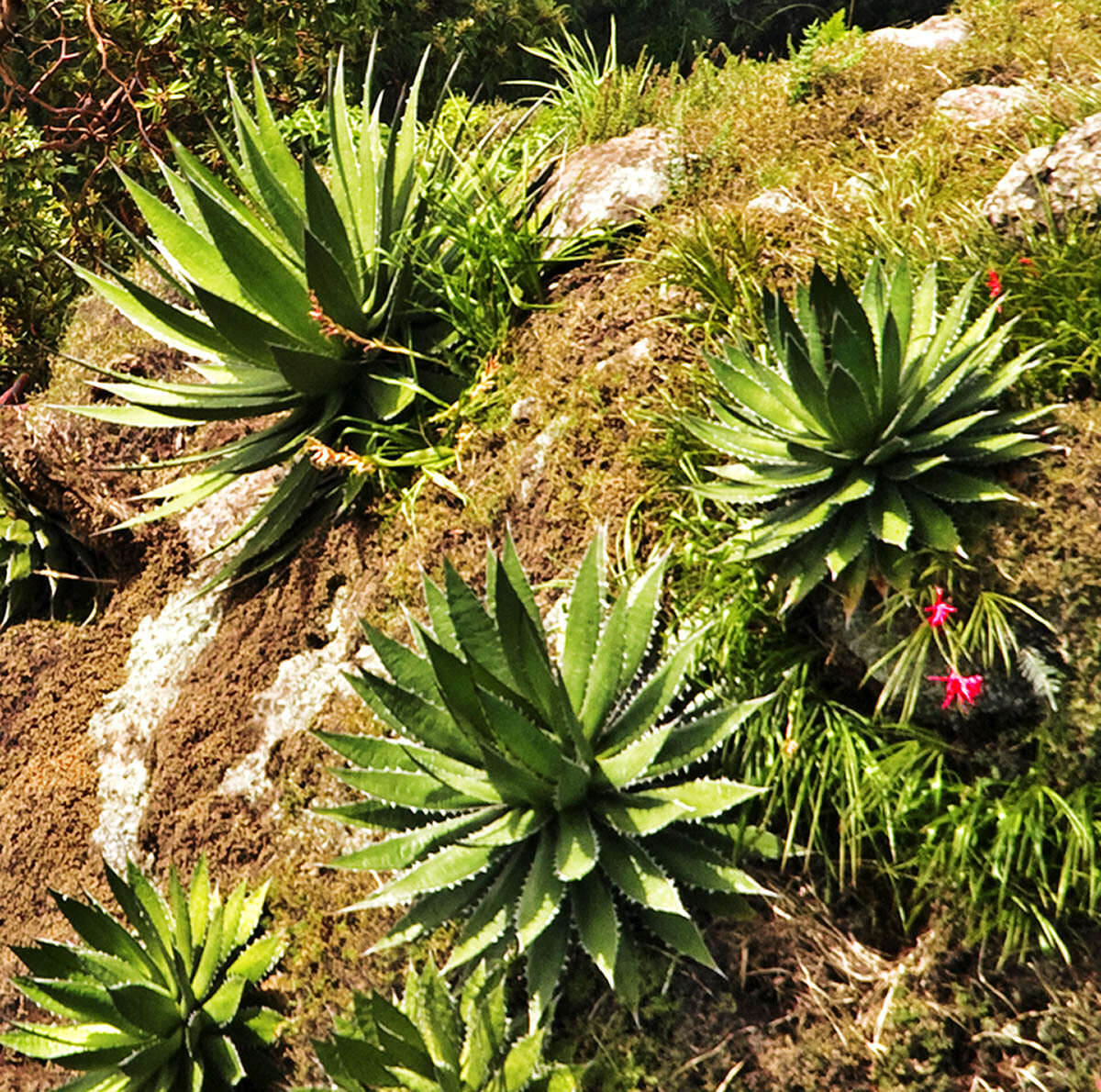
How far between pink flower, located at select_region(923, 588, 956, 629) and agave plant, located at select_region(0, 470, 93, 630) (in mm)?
3354

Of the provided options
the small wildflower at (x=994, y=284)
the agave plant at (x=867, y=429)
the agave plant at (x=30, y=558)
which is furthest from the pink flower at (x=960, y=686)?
the agave plant at (x=30, y=558)

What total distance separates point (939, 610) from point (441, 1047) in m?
1.46

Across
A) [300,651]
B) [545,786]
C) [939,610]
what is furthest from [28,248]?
[939,610]

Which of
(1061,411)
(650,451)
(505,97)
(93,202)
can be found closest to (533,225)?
(650,451)

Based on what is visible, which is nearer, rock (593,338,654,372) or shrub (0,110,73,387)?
rock (593,338,654,372)

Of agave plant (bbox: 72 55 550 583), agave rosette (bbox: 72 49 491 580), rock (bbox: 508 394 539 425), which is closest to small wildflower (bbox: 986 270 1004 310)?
rock (bbox: 508 394 539 425)

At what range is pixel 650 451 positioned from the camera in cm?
327

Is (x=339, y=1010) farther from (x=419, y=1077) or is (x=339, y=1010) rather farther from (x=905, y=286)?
(x=905, y=286)

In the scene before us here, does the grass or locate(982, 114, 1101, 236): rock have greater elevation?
locate(982, 114, 1101, 236): rock

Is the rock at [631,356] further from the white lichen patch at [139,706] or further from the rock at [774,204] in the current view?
the white lichen patch at [139,706]

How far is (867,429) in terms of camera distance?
2.68 m

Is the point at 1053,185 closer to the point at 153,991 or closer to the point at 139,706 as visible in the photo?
the point at 153,991

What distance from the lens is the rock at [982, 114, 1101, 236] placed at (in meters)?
3.02

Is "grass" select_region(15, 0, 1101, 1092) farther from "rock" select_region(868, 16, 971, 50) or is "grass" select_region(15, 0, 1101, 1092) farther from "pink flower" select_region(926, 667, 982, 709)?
"rock" select_region(868, 16, 971, 50)
